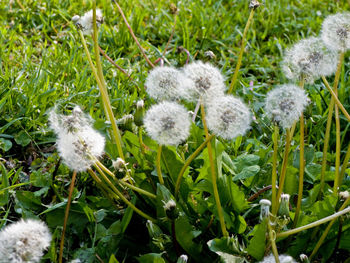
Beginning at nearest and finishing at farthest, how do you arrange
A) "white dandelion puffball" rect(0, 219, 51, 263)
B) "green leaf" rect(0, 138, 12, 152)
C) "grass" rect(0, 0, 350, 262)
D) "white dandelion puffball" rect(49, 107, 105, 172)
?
"white dandelion puffball" rect(0, 219, 51, 263) → "white dandelion puffball" rect(49, 107, 105, 172) → "grass" rect(0, 0, 350, 262) → "green leaf" rect(0, 138, 12, 152)

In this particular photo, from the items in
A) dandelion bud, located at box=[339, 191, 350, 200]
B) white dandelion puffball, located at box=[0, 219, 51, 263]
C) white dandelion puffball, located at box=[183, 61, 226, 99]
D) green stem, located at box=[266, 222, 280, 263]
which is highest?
white dandelion puffball, located at box=[183, 61, 226, 99]

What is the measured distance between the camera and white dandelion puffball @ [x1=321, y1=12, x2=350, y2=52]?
178cm

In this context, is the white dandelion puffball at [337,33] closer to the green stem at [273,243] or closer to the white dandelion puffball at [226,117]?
the white dandelion puffball at [226,117]

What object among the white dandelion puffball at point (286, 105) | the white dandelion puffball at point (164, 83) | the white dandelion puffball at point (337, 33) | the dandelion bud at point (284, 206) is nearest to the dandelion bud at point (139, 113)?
the white dandelion puffball at point (164, 83)

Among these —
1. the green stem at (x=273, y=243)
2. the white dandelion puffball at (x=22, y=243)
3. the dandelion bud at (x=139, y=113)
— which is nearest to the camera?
the white dandelion puffball at (x=22, y=243)

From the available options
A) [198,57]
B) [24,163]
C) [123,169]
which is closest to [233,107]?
Result: [123,169]

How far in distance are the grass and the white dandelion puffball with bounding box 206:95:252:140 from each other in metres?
0.40

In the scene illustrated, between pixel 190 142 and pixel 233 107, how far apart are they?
24.9 inches

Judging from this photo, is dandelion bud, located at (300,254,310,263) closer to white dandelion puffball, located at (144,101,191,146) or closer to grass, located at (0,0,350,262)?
→ grass, located at (0,0,350,262)

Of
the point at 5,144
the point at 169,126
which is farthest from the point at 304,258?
the point at 5,144

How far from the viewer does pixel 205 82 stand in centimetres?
154

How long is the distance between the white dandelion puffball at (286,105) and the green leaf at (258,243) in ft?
1.06

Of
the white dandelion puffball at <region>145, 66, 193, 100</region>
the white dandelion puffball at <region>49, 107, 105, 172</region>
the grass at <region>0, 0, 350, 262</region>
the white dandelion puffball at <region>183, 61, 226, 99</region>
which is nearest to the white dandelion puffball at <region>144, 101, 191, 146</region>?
the white dandelion puffball at <region>183, 61, 226, 99</region>

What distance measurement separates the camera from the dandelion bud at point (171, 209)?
1.57 meters
